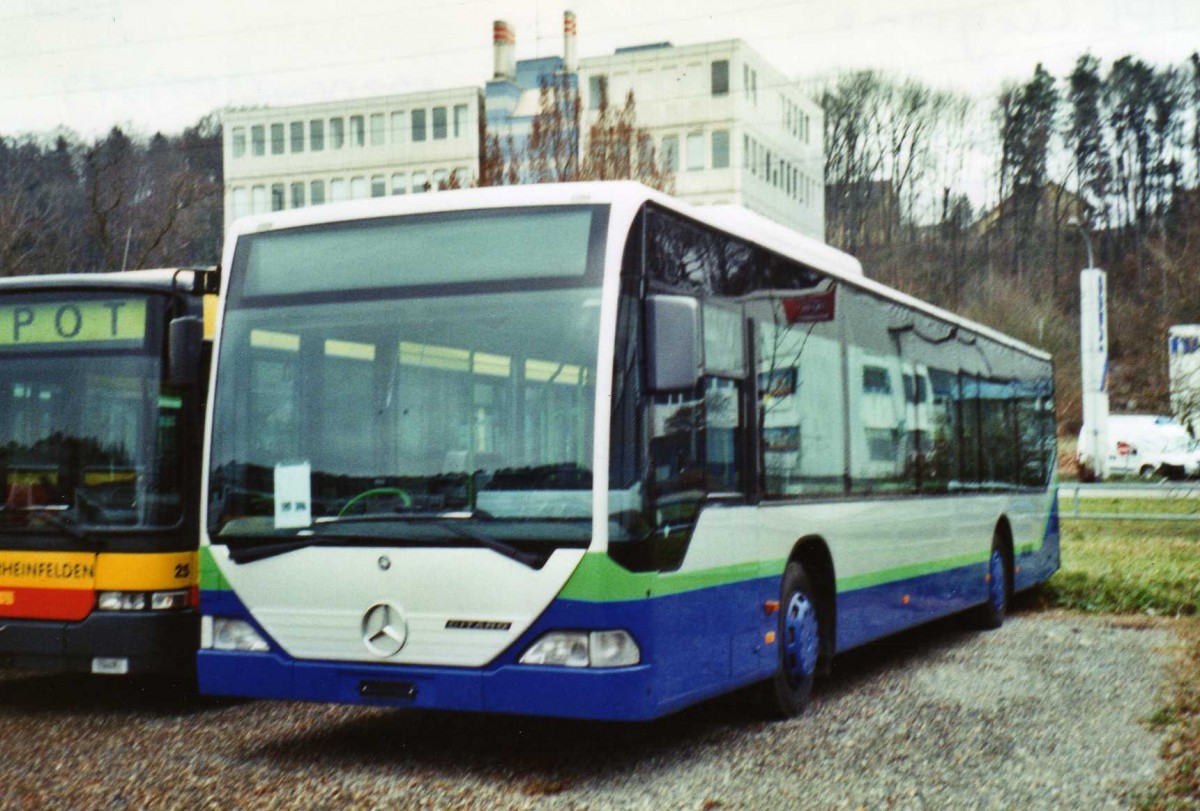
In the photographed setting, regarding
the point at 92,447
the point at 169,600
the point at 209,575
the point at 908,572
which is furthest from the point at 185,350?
the point at 908,572

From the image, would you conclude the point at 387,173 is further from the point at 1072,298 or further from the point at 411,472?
the point at 411,472

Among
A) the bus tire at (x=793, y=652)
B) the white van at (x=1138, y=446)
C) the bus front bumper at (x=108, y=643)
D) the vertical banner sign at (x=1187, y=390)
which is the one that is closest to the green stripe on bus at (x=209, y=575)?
the bus front bumper at (x=108, y=643)

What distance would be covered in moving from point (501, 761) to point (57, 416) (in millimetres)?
3666

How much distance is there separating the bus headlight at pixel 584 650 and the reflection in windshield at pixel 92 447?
3254mm

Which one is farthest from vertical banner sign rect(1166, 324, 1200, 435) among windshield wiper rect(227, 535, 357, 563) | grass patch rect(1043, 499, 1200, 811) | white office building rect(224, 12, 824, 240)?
white office building rect(224, 12, 824, 240)

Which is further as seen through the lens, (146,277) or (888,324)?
(888,324)

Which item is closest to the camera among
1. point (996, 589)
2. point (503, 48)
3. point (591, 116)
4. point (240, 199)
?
point (996, 589)

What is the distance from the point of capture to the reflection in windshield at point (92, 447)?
9656mm

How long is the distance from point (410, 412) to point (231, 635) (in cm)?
154

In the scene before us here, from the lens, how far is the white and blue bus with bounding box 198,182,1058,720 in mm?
7367

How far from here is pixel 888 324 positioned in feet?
39.0

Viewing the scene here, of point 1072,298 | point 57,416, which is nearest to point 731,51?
point 1072,298

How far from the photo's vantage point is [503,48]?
8031cm

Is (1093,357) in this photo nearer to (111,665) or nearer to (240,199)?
(111,665)
